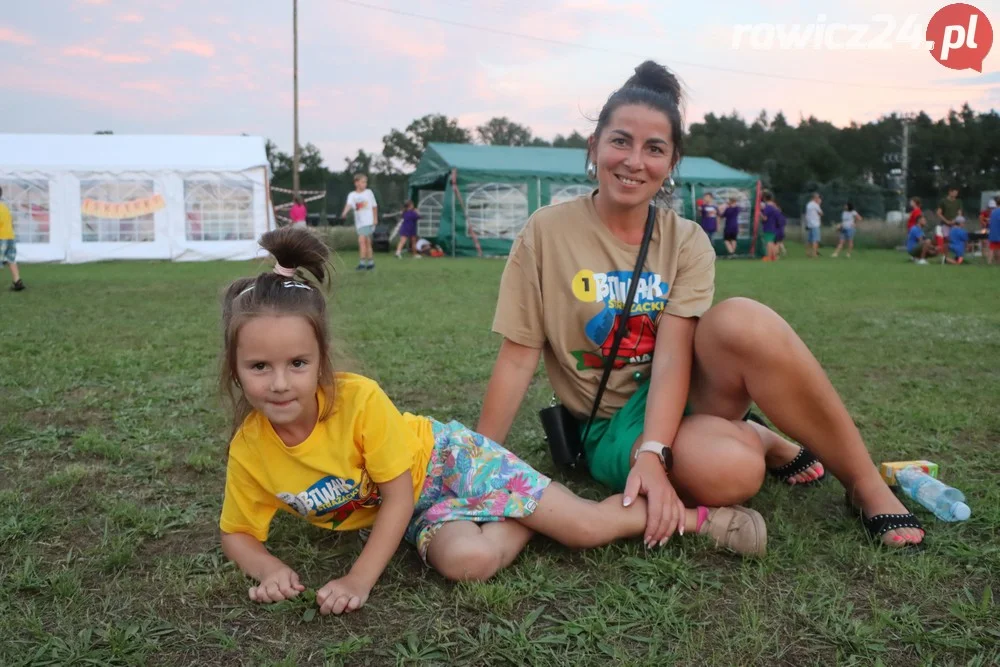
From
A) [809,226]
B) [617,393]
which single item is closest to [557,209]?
[617,393]

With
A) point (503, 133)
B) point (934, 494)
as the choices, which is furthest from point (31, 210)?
point (503, 133)

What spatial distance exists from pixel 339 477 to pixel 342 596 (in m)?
0.31

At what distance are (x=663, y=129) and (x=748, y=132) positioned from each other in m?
68.8

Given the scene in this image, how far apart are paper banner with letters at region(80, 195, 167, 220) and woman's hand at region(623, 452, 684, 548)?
1666cm

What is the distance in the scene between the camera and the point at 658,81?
7.98ft

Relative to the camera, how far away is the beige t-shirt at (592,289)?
2.44 meters

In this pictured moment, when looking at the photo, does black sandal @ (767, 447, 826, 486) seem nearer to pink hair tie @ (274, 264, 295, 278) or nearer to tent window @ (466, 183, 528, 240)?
pink hair tie @ (274, 264, 295, 278)

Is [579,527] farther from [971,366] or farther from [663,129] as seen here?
[971,366]

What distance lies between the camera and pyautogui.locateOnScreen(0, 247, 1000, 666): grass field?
166cm

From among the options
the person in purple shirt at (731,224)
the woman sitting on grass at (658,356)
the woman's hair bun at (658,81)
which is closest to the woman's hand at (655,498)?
the woman sitting on grass at (658,356)

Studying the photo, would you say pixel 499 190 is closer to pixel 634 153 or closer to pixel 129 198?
pixel 129 198

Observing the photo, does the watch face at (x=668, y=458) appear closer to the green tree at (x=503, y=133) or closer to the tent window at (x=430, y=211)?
the tent window at (x=430, y=211)

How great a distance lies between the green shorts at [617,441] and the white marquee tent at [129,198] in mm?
15745

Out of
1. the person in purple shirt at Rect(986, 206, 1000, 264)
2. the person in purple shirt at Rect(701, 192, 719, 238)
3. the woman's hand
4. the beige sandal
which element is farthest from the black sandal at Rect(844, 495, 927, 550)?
the person in purple shirt at Rect(701, 192, 719, 238)
